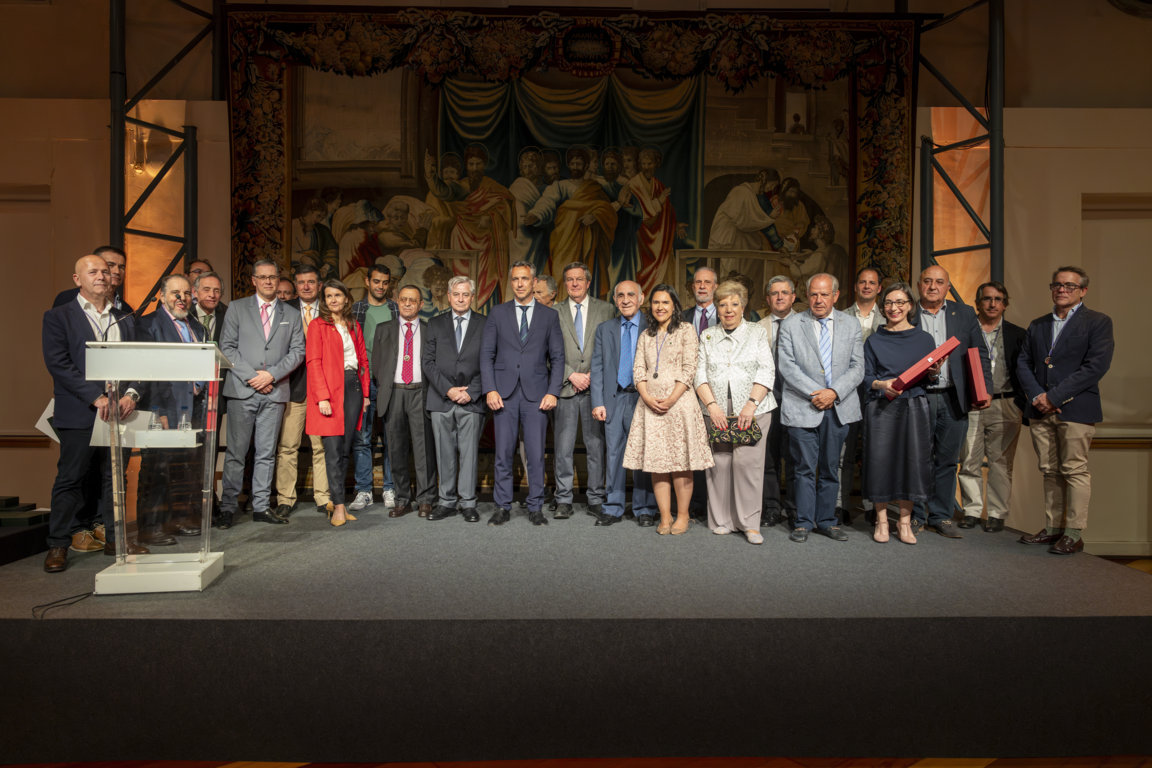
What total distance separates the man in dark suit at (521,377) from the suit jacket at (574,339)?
105 millimetres

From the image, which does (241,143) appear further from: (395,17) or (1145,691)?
(1145,691)

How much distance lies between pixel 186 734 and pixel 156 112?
5840 millimetres

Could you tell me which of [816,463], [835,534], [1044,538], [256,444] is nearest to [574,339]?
[816,463]

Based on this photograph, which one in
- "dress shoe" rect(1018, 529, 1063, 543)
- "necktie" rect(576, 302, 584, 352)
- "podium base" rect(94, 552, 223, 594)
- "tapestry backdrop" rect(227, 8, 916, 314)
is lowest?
"dress shoe" rect(1018, 529, 1063, 543)

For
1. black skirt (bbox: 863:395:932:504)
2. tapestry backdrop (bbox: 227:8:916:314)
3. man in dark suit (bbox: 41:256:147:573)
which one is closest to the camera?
man in dark suit (bbox: 41:256:147:573)

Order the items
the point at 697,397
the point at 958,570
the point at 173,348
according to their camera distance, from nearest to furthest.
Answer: the point at 173,348 → the point at 958,570 → the point at 697,397

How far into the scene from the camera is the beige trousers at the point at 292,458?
483 cm

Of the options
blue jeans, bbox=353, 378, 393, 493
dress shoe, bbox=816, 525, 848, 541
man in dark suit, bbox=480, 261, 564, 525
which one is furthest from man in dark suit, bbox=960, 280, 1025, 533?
blue jeans, bbox=353, 378, 393, 493

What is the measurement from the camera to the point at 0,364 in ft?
21.1

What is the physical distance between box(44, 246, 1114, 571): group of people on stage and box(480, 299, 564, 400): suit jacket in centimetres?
1

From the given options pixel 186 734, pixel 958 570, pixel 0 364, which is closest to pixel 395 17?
pixel 0 364

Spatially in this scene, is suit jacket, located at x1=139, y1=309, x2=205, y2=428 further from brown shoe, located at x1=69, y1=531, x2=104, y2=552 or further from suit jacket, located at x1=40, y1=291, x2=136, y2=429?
brown shoe, located at x1=69, y1=531, x2=104, y2=552

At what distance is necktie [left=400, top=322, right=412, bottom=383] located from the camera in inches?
193

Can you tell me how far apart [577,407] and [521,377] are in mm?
473
